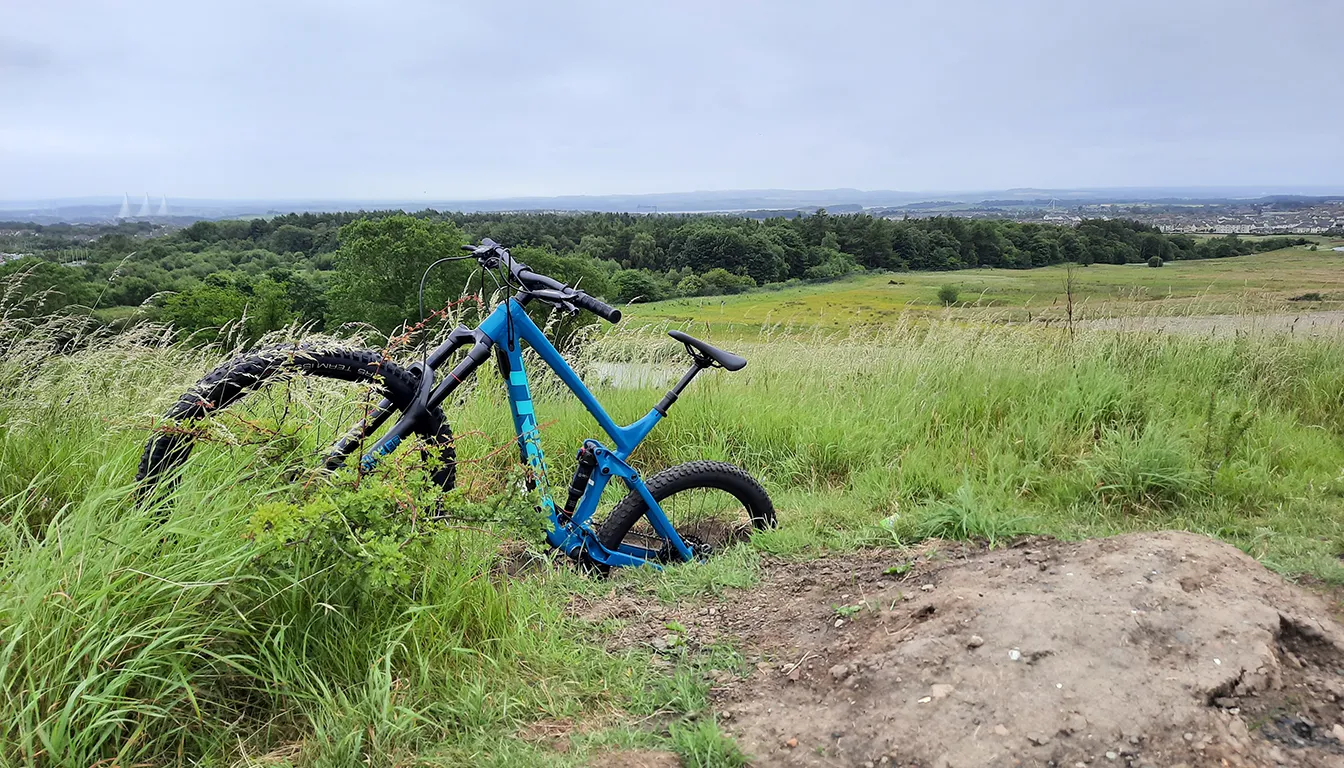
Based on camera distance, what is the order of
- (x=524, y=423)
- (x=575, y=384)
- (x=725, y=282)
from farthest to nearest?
(x=725, y=282) < (x=575, y=384) < (x=524, y=423)

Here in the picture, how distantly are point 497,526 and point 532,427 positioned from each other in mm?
625

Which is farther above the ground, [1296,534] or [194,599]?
[194,599]

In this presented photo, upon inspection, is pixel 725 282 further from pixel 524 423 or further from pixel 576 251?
pixel 524 423

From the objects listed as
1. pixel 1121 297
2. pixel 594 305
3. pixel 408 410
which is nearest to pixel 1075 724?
pixel 594 305

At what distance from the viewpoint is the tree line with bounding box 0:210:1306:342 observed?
16250mm

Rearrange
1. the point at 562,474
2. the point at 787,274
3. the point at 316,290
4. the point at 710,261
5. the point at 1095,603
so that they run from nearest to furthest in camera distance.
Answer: the point at 1095,603
the point at 562,474
the point at 787,274
the point at 710,261
the point at 316,290

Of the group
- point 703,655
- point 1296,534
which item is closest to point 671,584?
point 703,655

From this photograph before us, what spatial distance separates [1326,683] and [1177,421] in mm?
3097

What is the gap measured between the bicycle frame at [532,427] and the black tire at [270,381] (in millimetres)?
94

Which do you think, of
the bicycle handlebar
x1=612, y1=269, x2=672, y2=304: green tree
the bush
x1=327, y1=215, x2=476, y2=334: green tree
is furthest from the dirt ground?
x1=327, y1=215, x2=476, y2=334: green tree

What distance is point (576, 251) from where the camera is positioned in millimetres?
28531

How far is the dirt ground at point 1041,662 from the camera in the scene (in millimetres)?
1840

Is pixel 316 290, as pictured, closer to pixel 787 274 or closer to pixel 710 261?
pixel 710 261

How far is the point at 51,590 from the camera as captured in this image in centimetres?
188
